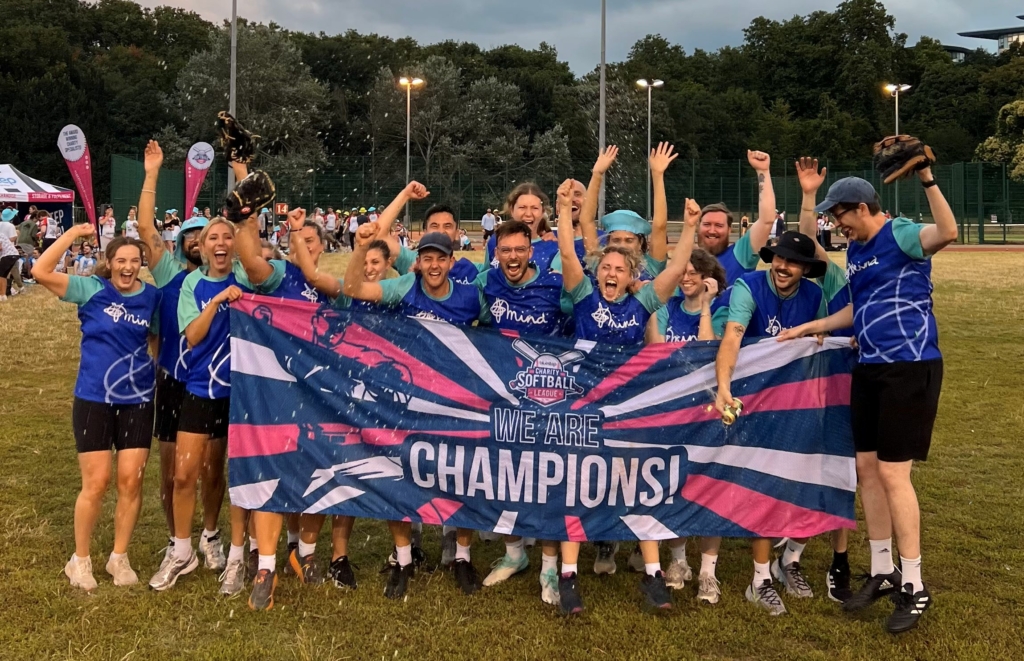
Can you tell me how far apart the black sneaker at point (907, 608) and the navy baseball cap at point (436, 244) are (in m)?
2.82

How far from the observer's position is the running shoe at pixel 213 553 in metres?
5.05

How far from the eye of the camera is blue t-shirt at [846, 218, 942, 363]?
435 cm

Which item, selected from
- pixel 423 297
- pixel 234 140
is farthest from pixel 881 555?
pixel 234 140

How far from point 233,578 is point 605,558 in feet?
6.60

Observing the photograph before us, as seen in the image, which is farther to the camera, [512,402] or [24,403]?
[24,403]

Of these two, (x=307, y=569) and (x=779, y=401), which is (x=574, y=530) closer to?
(x=779, y=401)

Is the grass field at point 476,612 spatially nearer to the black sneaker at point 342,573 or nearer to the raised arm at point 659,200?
the black sneaker at point 342,573

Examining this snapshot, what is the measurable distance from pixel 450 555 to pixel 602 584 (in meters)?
0.87

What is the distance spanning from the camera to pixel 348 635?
4258 mm

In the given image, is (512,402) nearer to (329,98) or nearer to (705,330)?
(705,330)

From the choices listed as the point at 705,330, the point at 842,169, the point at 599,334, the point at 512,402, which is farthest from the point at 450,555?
the point at 842,169

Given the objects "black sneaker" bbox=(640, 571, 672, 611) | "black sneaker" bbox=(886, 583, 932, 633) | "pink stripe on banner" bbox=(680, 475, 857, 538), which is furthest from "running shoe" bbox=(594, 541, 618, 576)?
"black sneaker" bbox=(886, 583, 932, 633)

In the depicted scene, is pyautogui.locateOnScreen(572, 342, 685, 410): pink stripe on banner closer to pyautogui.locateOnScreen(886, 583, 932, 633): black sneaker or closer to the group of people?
the group of people

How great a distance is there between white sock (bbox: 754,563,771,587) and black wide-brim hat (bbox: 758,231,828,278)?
60.1 inches
